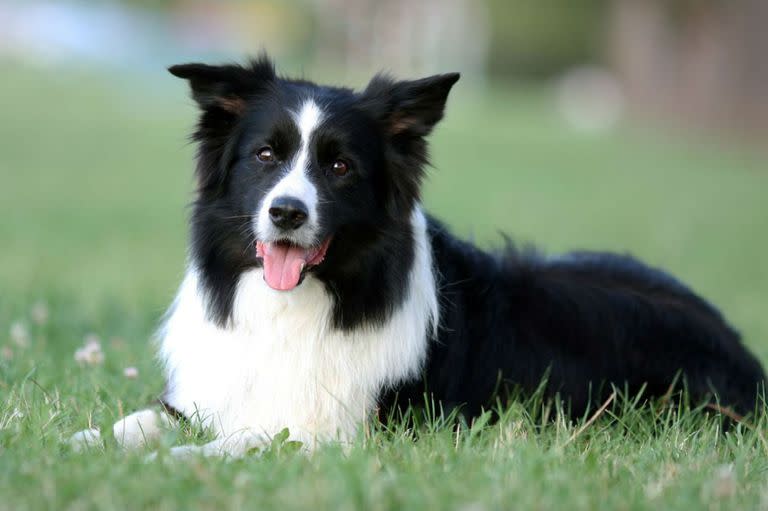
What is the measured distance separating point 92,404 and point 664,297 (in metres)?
3.11

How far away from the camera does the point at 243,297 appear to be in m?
4.89

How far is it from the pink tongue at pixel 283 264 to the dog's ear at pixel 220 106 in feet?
1.66

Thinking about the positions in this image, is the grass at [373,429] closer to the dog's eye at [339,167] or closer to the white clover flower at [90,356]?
the white clover flower at [90,356]

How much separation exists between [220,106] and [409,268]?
1201mm

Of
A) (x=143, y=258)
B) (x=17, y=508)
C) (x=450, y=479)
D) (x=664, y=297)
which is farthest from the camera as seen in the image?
(x=143, y=258)

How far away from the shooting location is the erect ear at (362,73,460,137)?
4.95m

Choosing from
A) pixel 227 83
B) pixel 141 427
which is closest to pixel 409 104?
pixel 227 83

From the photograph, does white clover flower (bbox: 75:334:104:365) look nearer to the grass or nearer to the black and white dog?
the grass

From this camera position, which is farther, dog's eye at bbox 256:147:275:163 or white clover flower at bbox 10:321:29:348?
white clover flower at bbox 10:321:29:348

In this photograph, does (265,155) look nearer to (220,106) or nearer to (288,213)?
(220,106)

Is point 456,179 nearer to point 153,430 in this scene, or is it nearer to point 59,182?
point 59,182

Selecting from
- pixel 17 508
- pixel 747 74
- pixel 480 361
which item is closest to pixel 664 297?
pixel 480 361

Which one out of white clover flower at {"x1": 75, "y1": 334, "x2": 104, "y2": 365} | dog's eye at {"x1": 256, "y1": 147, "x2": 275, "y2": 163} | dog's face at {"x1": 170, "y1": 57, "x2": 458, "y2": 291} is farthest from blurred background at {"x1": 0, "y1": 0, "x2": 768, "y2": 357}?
white clover flower at {"x1": 75, "y1": 334, "x2": 104, "y2": 365}

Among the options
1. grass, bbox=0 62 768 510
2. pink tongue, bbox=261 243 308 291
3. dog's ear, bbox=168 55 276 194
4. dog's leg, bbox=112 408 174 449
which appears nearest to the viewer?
grass, bbox=0 62 768 510
